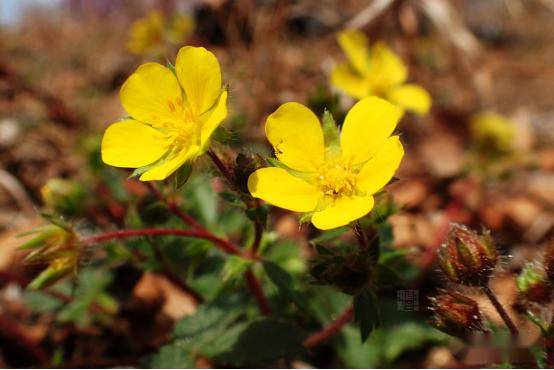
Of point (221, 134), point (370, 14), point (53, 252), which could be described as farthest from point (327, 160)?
point (370, 14)

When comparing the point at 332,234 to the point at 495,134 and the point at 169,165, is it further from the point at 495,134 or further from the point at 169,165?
the point at 495,134

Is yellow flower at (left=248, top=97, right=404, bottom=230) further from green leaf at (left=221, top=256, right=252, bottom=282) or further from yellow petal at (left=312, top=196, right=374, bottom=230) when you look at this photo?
green leaf at (left=221, top=256, right=252, bottom=282)

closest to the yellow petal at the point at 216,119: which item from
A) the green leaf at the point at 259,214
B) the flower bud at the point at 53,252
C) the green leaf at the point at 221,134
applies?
the green leaf at the point at 221,134

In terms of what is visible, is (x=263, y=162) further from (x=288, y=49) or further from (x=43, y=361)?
(x=288, y=49)

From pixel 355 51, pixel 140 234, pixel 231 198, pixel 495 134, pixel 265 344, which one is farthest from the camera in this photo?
pixel 495 134

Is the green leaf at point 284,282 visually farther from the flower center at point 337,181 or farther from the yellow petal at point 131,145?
the yellow petal at point 131,145

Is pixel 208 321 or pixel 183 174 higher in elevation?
pixel 183 174
